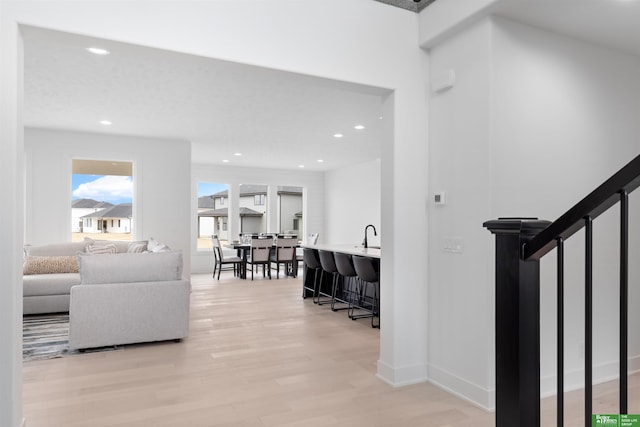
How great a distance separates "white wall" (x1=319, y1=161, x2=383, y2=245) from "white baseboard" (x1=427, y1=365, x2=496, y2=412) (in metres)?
6.61

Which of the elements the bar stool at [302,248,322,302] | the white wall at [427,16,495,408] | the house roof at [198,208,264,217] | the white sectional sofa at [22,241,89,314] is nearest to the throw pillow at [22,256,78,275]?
the white sectional sofa at [22,241,89,314]

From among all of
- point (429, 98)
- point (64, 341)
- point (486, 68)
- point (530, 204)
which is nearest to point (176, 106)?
point (64, 341)

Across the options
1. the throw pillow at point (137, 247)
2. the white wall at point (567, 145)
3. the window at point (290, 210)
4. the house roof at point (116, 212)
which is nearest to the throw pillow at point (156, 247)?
the throw pillow at point (137, 247)

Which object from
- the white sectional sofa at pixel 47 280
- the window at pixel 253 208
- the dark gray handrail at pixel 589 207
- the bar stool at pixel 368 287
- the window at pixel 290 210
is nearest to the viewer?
the dark gray handrail at pixel 589 207

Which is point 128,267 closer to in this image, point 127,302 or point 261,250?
point 127,302

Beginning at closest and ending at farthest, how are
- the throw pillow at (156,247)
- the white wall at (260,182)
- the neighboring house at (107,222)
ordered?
1. the throw pillow at (156,247)
2. the neighboring house at (107,222)
3. the white wall at (260,182)

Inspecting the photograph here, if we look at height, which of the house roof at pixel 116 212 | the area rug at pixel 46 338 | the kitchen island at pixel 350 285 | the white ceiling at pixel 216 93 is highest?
the white ceiling at pixel 216 93

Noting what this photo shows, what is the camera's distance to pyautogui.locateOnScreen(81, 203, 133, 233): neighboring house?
8.33 metres

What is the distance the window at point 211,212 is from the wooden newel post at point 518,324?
9889 millimetres

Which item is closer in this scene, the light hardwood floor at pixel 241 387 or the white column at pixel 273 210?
the light hardwood floor at pixel 241 387

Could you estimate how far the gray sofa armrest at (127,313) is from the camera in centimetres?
415

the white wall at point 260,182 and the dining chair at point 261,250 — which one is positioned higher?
the white wall at point 260,182

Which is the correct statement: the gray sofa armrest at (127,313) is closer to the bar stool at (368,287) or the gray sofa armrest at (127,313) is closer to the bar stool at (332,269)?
the bar stool at (368,287)

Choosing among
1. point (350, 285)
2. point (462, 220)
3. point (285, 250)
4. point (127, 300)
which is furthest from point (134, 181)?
point (462, 220)
